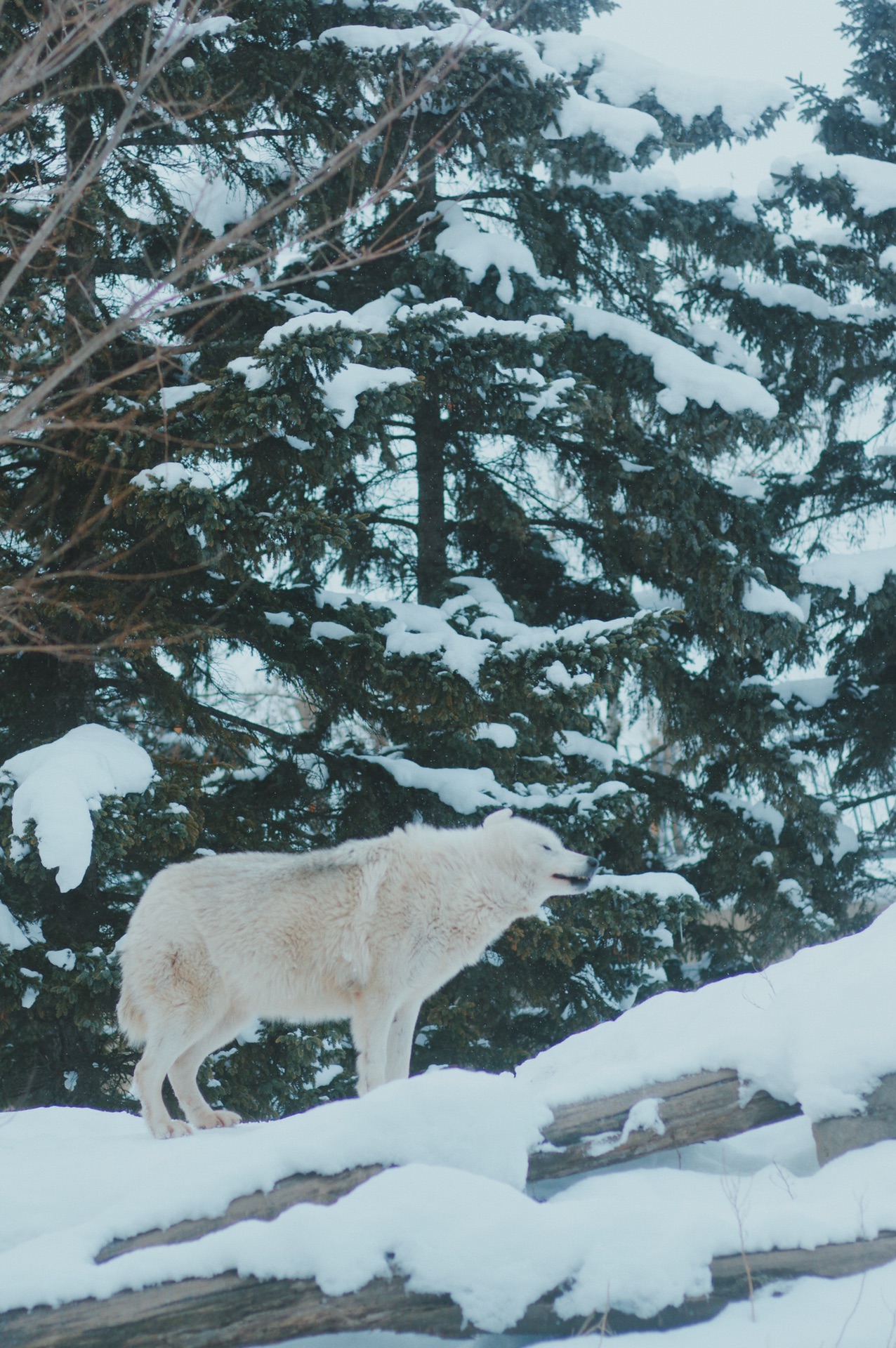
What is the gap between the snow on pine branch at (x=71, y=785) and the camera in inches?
279

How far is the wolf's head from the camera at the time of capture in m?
6.18

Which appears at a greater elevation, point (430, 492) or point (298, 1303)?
point (430, 492)

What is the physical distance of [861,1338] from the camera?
3154 millimetres

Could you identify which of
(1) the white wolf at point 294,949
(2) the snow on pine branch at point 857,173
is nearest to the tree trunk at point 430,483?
(2) the snow on pine branch at point 857,173

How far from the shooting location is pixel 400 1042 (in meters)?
5.69

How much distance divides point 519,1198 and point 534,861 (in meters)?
2.81

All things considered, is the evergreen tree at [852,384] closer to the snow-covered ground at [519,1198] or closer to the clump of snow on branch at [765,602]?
the clump of snow on branch at [765,602]

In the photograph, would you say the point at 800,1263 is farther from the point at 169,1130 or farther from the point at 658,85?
the point at 658,85

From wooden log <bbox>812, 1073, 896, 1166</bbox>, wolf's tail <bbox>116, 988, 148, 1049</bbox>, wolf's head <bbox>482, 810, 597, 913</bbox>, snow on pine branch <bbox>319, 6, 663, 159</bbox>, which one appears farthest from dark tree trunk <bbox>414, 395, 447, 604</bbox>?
wooden log <bbox>812, 1073, 896, 1166</bbox>

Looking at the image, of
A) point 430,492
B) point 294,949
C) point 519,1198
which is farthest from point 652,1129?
point 430,492

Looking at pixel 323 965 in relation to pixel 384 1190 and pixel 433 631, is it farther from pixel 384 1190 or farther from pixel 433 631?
pixel 433 631

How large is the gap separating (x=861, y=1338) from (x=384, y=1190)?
4.70ft

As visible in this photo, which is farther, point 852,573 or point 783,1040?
point 852,573

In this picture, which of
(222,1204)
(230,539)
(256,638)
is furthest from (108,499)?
(222,1204)
